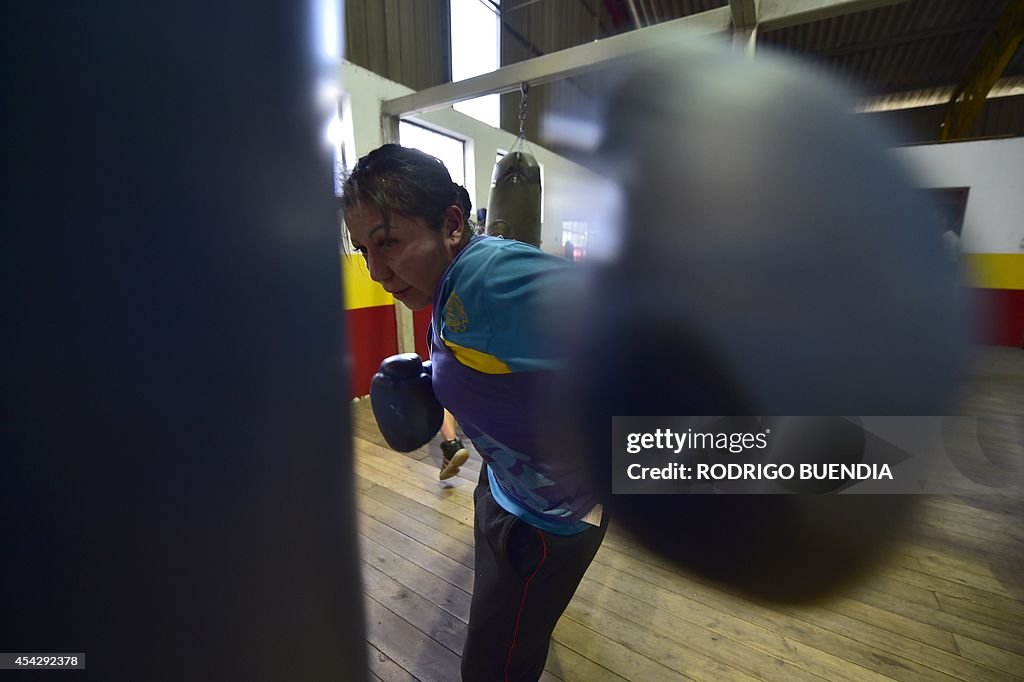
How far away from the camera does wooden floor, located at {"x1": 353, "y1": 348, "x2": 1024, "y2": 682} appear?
1.30 m

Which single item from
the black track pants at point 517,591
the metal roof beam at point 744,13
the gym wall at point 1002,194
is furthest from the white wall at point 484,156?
the gym wall at point 1002,194

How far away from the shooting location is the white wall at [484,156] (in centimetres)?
32

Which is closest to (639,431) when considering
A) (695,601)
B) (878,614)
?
(695,601)

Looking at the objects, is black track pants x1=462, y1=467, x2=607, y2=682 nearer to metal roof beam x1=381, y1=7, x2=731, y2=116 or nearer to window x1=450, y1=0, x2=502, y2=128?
metal roof beam x1=381, y1=7, x2=731, y2=116

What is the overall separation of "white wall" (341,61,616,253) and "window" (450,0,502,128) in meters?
0.24

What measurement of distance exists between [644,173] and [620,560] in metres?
1.87

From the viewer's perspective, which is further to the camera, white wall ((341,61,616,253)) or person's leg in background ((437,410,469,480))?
person's leg in background ((437,410,469,480))

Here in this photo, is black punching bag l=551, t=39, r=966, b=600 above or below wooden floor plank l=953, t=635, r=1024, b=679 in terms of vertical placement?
above

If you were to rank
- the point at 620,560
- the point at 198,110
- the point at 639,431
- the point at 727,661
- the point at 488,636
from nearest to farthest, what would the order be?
the point at 198,110
the point at 639,431
the point at 488,636
the point at 727,661
the point at 620,560

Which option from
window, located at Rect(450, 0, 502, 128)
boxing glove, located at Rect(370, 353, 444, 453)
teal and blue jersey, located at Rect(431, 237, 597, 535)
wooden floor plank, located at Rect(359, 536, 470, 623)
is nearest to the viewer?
teal and blue jersey, located at Rect(431, 237, 597, 535)

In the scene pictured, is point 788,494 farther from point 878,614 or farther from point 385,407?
point 878,614

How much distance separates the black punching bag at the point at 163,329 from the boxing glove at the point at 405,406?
0.80 m

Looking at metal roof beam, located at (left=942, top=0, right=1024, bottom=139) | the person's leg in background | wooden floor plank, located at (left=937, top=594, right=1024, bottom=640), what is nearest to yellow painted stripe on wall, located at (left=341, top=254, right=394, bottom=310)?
the person's leg in background

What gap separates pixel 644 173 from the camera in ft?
0.96
